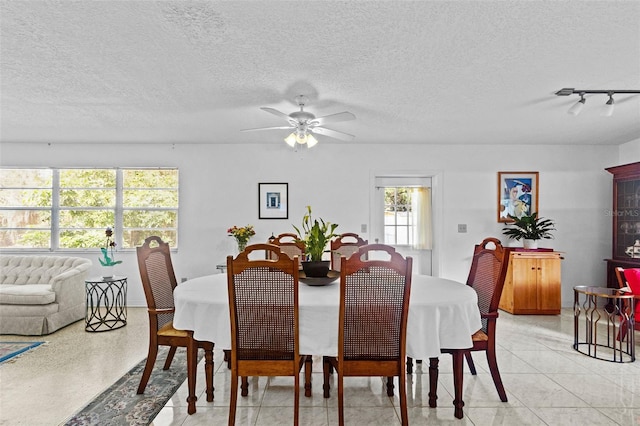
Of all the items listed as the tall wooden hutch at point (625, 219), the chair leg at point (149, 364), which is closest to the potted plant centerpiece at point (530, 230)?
the tall wooden hutch at point (625, 219)

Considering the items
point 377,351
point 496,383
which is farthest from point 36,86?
point 496,383

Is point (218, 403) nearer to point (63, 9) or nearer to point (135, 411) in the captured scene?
point (135, 411)

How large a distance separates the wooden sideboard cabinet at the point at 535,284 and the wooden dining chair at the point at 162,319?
4192 mm

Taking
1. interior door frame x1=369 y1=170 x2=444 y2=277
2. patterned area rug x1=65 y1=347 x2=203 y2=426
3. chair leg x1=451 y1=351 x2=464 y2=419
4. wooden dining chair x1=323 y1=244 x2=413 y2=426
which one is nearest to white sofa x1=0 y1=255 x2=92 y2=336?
patterned area rug x1=65 y1=347 x2=203 y2=426

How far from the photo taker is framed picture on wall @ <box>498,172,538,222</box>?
5.65 meters

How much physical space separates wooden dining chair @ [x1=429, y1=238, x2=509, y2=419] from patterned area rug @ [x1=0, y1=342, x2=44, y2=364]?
12.1ft

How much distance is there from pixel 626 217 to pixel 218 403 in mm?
5699

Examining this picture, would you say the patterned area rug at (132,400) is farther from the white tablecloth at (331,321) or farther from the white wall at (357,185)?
the white wall at (357,185)

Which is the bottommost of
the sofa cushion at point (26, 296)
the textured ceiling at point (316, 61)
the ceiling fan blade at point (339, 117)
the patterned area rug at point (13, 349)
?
the patterned area rug at point (13, 349)

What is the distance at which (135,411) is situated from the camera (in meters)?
2.48

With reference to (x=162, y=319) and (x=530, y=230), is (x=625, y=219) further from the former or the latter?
(x=162, y=319)

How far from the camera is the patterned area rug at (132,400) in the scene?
2.38 metres

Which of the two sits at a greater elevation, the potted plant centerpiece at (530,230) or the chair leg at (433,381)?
the potted plant centerpiece at (530,230)

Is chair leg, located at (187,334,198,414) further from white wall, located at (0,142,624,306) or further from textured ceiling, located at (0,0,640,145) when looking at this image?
white wall, located at (0,142,624,306)
